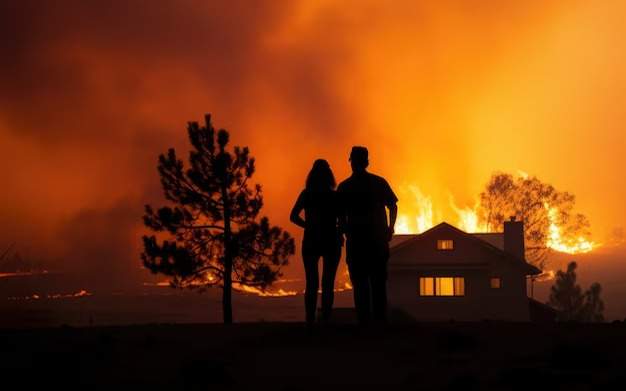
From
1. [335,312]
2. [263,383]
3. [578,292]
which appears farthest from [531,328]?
[578,292]

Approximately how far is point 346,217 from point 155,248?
22.6 meters

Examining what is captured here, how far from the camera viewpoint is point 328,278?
531 inches

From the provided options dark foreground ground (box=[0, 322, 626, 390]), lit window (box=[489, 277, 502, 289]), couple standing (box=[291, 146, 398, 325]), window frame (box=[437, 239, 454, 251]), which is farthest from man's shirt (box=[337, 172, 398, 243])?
lit window (box=[489, 277, 502, 289])

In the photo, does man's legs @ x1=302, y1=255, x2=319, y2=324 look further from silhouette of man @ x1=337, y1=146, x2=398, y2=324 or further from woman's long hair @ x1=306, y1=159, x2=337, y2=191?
woman's long hair @ x1=306, y1=159, x2=337, y2=191

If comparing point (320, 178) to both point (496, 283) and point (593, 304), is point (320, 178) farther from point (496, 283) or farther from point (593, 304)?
point (593, 304)

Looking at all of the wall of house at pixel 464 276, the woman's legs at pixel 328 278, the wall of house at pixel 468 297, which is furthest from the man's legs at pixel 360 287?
the wall of house at pixel 464 276

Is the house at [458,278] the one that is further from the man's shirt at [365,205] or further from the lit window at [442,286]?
the man's shirt at [365,205]

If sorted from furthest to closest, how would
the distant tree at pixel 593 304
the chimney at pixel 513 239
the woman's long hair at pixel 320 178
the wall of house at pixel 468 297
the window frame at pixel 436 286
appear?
the distant tree at pixel 593 304, the chimney at pixel 513 239, the window frame at pixel 436 286, the wall of house at pixel 468 297, the woman's long hair at pixel 320 178

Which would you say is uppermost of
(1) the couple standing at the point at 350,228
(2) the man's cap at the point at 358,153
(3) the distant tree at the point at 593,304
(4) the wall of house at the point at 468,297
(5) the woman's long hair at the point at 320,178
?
(2) the man's cap at the point at 358,153

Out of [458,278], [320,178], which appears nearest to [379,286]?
[320,178]

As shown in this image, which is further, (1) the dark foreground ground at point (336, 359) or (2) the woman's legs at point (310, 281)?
(2) the woman's legs at point (310, 281)

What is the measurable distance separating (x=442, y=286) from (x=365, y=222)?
3375 centimetres

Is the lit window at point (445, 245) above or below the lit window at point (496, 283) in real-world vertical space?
above

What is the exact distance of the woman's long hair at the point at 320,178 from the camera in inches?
529
